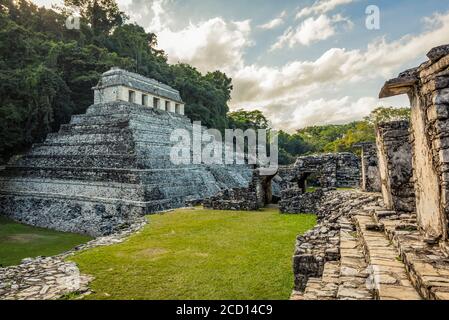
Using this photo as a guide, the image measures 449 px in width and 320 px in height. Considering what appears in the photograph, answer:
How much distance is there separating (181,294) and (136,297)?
21.3 inches

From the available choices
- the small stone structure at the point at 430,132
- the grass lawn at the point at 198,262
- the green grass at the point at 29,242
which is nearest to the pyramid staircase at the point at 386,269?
the small stone structure at the point at 430,132

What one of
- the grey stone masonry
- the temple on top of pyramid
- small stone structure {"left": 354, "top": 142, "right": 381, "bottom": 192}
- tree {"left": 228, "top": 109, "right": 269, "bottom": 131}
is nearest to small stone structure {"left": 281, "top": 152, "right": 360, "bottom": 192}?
small stone structure {"left": 354, "top": 142, "right": 381, "bottom": 192}

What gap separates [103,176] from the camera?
12.3m

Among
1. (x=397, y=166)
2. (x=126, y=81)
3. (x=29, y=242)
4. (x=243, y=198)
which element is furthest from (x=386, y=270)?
(x=126, y=81)

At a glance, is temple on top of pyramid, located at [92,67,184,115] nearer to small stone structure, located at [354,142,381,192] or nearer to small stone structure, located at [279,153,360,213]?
small stone structure, located at [279,153,360,213]

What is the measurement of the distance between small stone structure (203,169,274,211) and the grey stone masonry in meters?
1.54

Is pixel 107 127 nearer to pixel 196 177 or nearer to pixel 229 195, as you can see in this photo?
pixel 196 177

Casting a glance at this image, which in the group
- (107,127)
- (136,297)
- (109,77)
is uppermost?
(109,77)

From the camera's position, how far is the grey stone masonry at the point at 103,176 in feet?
37.0

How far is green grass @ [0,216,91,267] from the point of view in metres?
7.57

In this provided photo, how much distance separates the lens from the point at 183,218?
9.50m

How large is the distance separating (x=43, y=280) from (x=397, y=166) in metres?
5.46

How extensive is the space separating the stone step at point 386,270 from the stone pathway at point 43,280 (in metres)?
3.34
